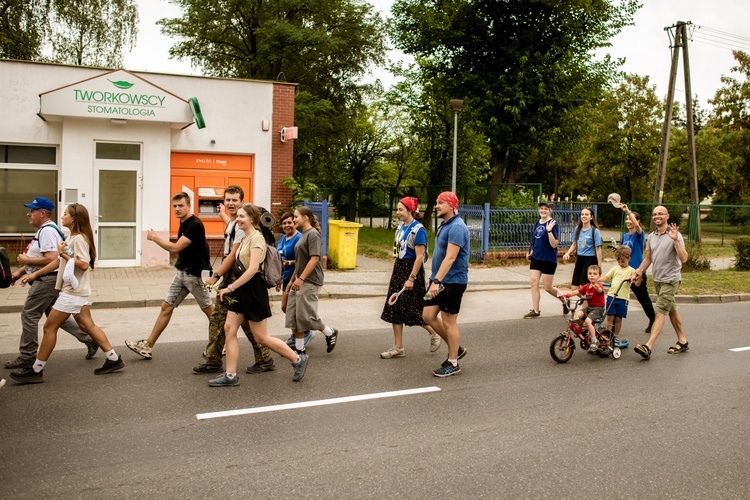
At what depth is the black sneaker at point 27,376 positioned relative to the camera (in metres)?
6.39

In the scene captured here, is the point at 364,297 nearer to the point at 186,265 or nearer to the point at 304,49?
the point at 186,265

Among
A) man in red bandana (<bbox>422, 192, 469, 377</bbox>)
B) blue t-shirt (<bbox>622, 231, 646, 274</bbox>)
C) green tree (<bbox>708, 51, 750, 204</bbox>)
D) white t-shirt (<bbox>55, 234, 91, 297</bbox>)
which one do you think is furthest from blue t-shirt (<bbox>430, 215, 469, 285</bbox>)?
green tree (<bbox>708, 51, 750, 204</bbox>)

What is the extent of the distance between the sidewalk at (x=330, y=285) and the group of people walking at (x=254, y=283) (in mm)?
4013

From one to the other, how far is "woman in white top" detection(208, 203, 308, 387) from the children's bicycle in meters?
3.01

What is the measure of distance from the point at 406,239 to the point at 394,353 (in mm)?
1296

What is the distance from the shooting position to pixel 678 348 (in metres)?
8.24

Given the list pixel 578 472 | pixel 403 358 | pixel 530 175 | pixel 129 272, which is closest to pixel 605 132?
pixel 530 175

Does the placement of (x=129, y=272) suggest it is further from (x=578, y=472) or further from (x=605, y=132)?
(x=605, y=132)

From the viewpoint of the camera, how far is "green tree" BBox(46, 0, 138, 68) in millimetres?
30953

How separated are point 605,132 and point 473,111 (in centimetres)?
2066

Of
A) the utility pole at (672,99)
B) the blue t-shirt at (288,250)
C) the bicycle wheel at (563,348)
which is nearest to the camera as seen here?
the bicycle wheel at (563,348)

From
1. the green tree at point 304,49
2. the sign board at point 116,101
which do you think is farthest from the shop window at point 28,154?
the green tree at point 304,49

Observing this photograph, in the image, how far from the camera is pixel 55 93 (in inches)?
549

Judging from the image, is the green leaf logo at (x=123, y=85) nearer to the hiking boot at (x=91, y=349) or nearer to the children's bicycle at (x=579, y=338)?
the hiking boot at (x=91, y=349)
